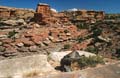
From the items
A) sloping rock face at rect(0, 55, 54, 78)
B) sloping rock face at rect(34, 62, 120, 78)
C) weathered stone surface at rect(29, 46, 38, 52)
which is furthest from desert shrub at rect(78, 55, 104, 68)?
weathered stone surface at rect(29, 46, 38, 52)

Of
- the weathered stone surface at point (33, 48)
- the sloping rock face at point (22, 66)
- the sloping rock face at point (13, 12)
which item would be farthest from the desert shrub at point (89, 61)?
the sloping rock face at point (13, 12)

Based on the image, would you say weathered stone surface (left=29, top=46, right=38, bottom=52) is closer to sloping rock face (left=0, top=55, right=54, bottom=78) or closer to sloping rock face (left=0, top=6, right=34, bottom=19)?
sloping rock face (left=0, top=55, right=54, bottom=78)

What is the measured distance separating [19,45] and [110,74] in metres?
19.7

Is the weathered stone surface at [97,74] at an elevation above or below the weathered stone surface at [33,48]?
above

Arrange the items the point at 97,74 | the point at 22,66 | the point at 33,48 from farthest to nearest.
→ the point at 33,48
the point at 22,66
the point at 97,74

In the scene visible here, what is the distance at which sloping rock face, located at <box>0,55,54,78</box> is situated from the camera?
39.3 ft

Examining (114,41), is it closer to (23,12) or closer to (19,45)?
(19,45)

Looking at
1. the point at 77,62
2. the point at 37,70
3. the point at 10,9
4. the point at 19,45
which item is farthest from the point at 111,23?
the point at 10,9

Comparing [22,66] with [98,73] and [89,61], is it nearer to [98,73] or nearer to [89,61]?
[89,61]

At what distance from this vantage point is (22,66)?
12.3 metres

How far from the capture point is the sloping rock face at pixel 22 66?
12.0 metres

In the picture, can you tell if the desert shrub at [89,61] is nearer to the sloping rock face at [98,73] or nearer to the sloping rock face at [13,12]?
the sloping rock face at [98,73]

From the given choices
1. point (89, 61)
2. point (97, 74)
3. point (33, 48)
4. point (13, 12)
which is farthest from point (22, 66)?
point (13, 12)

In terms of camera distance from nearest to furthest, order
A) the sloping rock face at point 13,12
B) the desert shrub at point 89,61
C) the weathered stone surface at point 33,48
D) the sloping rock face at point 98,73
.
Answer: the sloping rock face at point 98,73 → the desert shrub at point 89,61 → the weathered stone surface at point 33,48 → the sloping rock face at point 13,12
